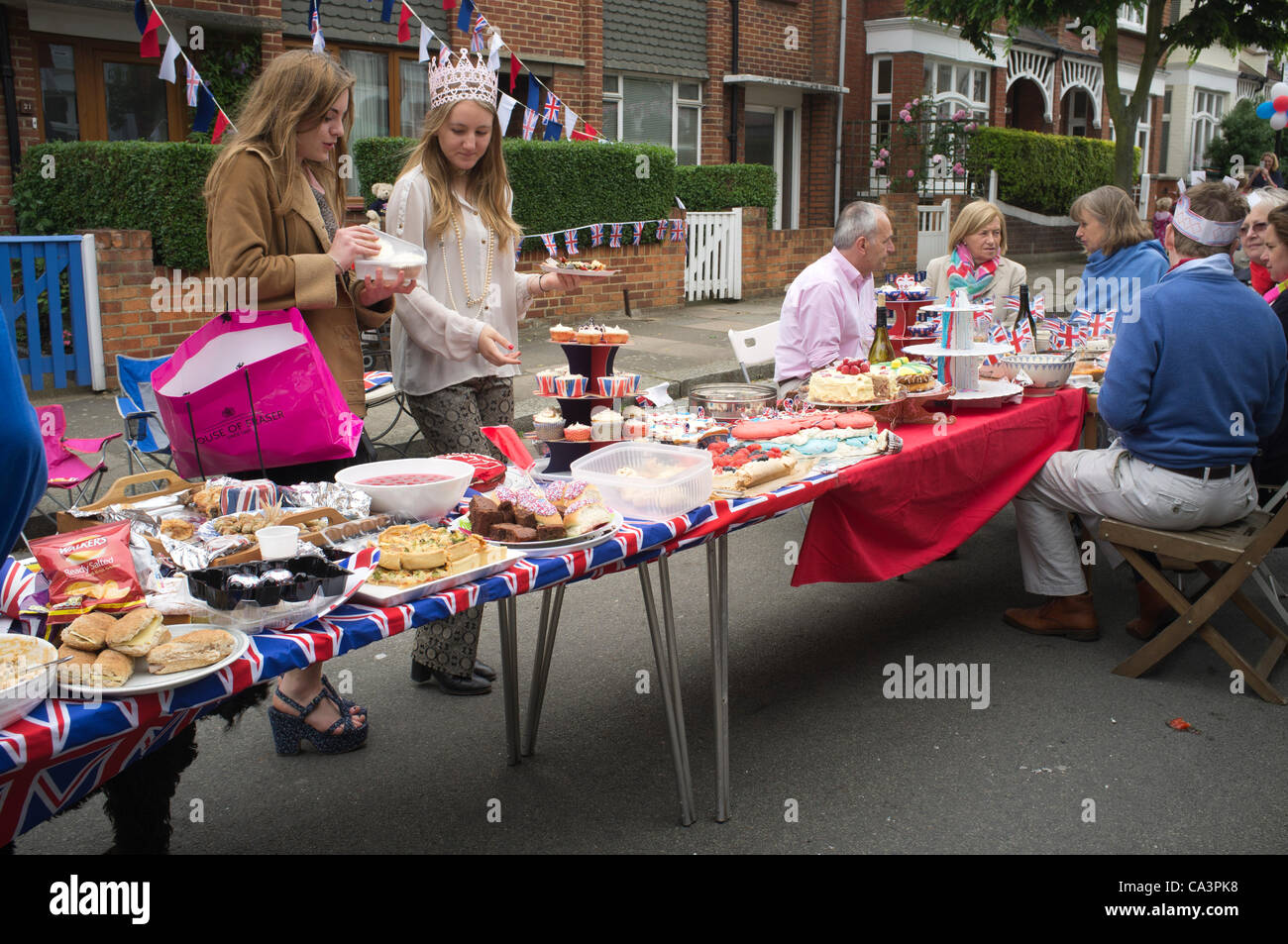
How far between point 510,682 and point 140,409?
12.1 ft

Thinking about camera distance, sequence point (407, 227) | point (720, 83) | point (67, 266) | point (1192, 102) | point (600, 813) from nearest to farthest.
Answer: point (600, 813) < point (407, 227) < point (67, 266) < point (720, 83) < point (1192, 102)

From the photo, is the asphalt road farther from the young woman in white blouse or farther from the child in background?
the child in background

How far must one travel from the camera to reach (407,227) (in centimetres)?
383

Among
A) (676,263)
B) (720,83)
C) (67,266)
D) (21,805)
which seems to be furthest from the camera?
(720,83)

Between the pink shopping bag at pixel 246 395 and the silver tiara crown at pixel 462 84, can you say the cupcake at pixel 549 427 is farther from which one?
the silver tiara crown at pixel 462 84

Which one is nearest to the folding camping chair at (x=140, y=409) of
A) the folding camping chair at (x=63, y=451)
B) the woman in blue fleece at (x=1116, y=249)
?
the folding camping chair at (x=63, y=451)

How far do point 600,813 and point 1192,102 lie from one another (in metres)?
34.1

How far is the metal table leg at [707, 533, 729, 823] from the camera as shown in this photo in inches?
127

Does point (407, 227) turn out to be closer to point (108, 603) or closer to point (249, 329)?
point (249, 329)

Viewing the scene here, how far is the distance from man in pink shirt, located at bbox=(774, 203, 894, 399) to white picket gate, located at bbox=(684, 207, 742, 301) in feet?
29.9

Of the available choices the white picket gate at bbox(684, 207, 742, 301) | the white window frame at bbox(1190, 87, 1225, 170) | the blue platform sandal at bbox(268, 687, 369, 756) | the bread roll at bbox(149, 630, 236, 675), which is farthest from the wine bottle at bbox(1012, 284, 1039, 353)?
the white window frame at bbox(1190, 87, 1225, 170)

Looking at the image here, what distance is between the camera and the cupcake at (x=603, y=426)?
333 cm

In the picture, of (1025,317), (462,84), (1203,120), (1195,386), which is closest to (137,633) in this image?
(462,84)
